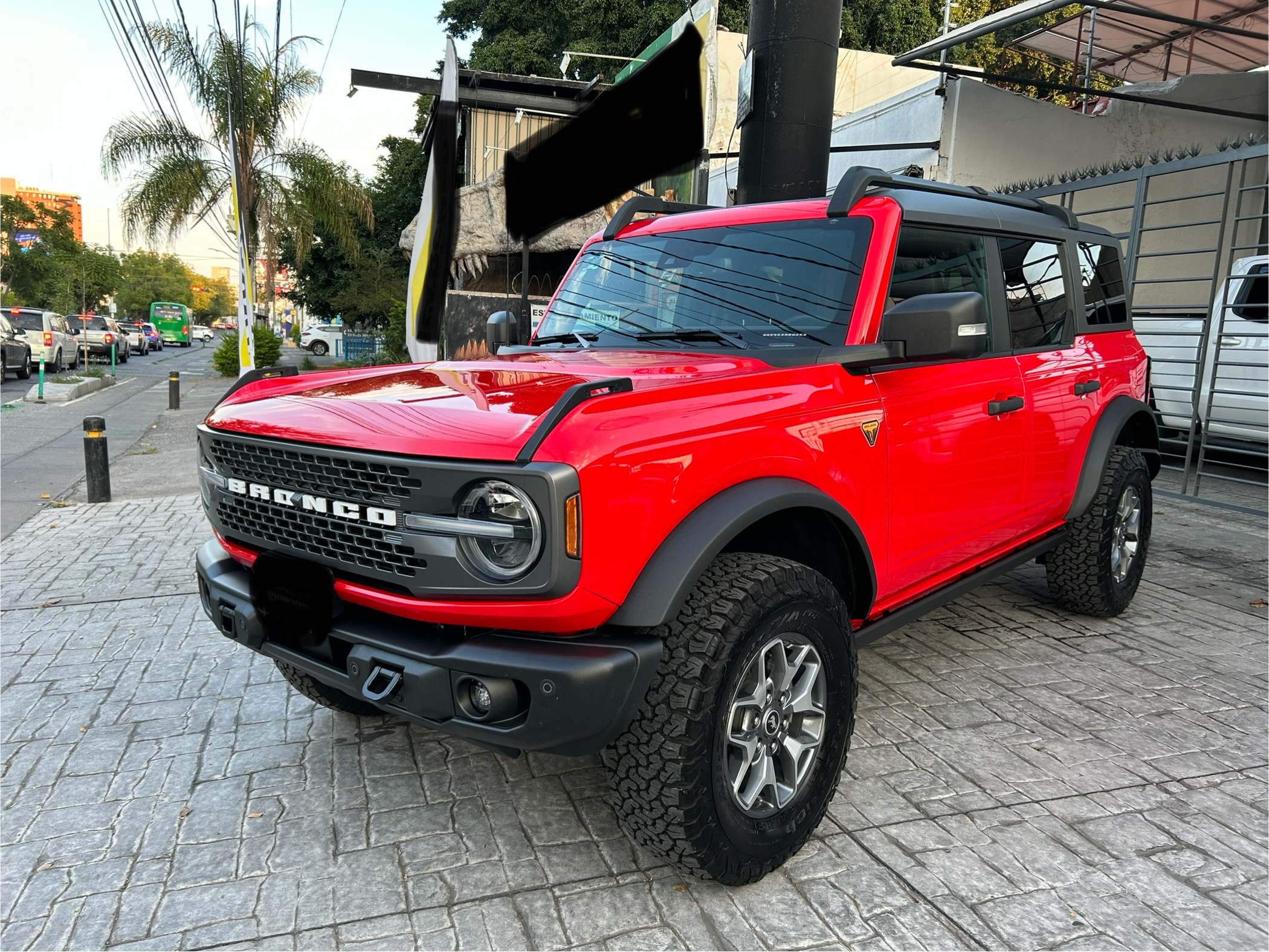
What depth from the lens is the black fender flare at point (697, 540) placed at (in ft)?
7.17

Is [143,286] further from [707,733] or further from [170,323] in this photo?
[707,733]

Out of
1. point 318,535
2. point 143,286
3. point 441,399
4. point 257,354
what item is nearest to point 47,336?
point 257,354

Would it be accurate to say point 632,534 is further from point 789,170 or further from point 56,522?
point 56,522

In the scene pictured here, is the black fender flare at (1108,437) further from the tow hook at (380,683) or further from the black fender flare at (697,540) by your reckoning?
the tow hook at (380,683)

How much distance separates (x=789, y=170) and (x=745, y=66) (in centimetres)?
77

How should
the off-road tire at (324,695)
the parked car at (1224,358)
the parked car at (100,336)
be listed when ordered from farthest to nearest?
the parked car at (100,336) < the parked car at (1224,358) < the off-road tire at (324,695)

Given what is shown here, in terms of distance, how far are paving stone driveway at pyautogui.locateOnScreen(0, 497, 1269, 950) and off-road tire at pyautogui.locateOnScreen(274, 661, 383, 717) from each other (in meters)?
0.07

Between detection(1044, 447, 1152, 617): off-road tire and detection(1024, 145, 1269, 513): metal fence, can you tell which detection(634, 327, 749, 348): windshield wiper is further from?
detection(1024, 145, 1269, 513): metal fence

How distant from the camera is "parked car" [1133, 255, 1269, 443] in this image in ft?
27.5

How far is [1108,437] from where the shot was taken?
14.2 ft

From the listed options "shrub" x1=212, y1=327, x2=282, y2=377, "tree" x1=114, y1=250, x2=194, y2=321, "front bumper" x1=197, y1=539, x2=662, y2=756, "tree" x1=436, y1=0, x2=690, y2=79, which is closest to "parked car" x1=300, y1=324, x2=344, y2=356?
"shrub" x1=212, y1=327, x2=282, y2=377

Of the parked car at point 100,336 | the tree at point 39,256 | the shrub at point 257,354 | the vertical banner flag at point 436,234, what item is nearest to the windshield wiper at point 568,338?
the vertical banner flag at point 436,234

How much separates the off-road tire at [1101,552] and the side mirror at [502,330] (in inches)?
117

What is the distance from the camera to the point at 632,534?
85.7 inches
